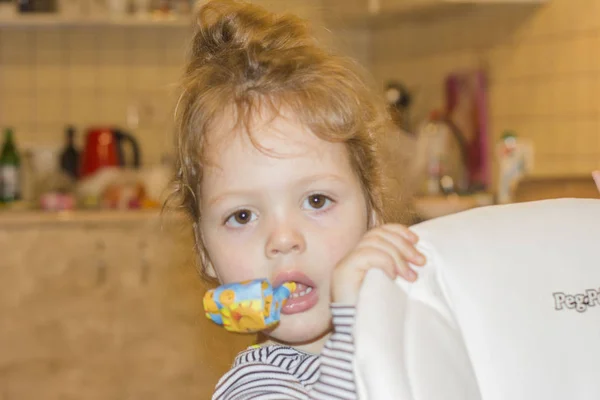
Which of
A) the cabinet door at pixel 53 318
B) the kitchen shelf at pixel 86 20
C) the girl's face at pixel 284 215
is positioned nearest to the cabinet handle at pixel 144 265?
the cabinet door at pixel 53 318

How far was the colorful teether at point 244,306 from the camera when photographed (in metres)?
0.95

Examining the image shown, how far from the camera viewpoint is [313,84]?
44.3 inches

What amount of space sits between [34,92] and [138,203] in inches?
28.2

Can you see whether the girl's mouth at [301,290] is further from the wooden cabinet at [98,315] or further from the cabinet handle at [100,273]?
the cabinet handle at [100,273]

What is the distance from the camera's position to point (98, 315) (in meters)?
3.27

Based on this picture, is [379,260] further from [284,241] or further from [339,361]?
[284,241]

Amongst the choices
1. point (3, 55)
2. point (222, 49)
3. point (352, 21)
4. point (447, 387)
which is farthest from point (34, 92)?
point (447, 387)

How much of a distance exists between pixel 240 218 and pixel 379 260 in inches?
11.5

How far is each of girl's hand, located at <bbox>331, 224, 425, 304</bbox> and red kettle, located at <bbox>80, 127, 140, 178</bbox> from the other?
9.35 ft

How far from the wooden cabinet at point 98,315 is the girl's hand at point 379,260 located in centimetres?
234

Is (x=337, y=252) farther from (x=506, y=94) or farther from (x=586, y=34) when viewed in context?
(x=506, y=94)

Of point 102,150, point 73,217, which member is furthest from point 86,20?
point 73,217

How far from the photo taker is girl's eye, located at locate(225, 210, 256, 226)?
1.05 meters

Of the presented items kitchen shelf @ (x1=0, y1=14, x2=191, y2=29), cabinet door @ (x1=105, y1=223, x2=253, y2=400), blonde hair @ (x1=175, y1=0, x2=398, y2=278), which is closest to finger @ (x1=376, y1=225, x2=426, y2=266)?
blonde hair @ (x1=175, y1=0, x2=398, y2=278)
